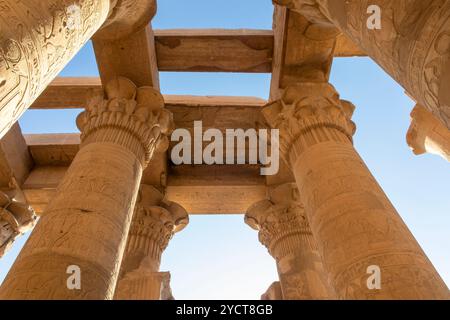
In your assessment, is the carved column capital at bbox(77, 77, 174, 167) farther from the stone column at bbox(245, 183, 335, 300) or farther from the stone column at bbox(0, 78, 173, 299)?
the stone column at bbox(245, 183, 335, 300)

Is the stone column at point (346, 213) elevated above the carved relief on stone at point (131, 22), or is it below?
below

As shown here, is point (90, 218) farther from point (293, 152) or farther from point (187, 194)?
point (187, 194)

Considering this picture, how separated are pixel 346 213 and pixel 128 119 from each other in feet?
11.6

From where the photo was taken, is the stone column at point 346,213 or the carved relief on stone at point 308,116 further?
the carved relief on stone at point 308,116

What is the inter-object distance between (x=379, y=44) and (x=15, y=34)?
2563 millimetres

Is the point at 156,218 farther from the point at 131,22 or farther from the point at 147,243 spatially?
the point at 131,22

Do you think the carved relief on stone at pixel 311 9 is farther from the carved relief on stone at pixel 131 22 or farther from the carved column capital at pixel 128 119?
the carved column capital at pixel 128 119

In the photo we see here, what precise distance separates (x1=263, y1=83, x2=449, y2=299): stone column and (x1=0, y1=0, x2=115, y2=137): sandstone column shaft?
3.14m

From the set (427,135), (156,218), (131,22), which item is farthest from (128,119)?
(427,135)

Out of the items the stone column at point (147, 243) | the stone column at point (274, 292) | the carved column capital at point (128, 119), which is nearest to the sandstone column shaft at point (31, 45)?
the carved column capital at point (128, 119)

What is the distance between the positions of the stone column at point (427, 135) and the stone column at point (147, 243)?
5.11 meters

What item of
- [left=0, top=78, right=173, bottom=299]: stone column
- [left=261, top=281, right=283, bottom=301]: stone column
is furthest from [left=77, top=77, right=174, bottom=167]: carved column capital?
[left=261, top=281, right=283, bottom=301]: stone column

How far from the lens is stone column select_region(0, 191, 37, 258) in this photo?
8.20m

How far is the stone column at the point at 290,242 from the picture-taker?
6906mm
